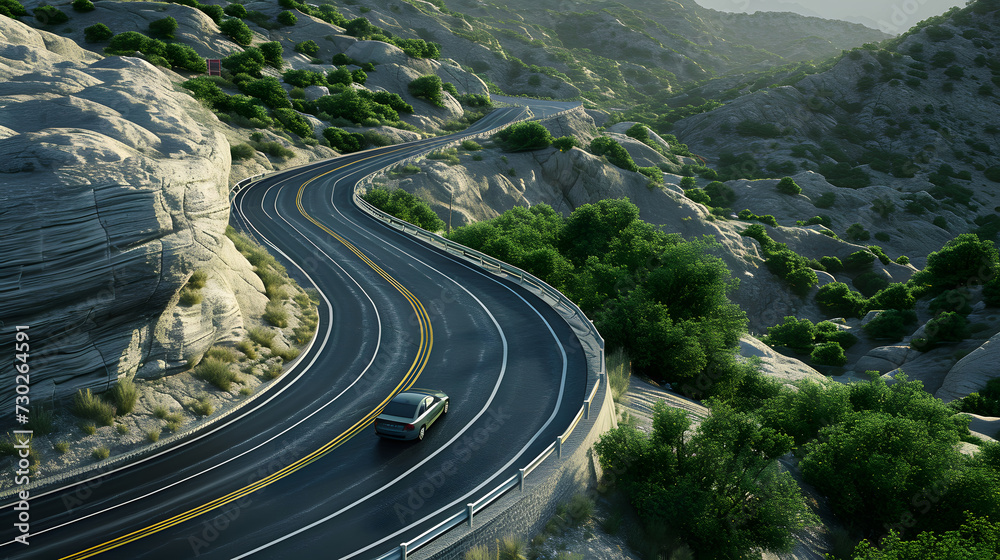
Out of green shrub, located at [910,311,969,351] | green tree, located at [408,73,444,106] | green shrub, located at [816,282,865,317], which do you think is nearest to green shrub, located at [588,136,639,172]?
green shrub, located at [816,282,865,317]

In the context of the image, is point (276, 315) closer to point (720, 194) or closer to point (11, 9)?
point (11, 9)

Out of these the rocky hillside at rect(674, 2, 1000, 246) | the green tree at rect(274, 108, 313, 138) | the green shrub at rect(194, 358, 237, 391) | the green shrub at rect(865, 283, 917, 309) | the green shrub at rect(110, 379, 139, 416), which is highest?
the rocky hillside at rect(674, 2, 1000, 246)

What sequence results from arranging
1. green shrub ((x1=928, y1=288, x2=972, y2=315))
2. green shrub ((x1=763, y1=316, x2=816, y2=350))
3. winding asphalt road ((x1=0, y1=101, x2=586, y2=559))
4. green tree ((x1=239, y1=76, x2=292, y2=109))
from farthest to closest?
green tree ((x1=239, y1=76, x2=292, y2=109)), green shrub ((x1=763, y1=316, x2=816, y2=350)), green shrub ((x1=928, y1=288, x2=972, y2=315)), winding asphalt road ((x1=0, y1=101, x2=586, y2=559))

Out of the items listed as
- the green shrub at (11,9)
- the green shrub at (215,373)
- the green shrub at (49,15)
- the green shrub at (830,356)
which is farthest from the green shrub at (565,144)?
the green shrub at (49,15)

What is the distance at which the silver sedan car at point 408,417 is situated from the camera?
1650cm

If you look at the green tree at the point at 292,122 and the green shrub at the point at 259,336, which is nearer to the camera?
the green shrub at the point at 259,336

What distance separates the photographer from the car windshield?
658 inches

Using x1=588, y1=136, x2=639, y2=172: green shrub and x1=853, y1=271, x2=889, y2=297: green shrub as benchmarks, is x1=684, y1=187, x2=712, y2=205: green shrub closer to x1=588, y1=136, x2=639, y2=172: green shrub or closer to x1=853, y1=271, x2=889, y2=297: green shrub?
x1=588, y1=136, x2=639, y2=172: green shrub

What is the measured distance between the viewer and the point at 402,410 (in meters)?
16.9

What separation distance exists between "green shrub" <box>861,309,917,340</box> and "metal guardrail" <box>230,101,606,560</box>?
132 ft

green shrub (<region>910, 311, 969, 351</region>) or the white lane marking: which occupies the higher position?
green shrub (<region>910, 311, 969, 351</region>)

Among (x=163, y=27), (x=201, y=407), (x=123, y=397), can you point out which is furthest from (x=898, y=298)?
(x=163, y=27)

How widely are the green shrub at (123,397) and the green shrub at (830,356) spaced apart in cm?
5297

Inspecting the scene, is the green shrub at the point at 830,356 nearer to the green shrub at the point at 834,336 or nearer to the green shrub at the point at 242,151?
the green shrub at the point at 834,336
